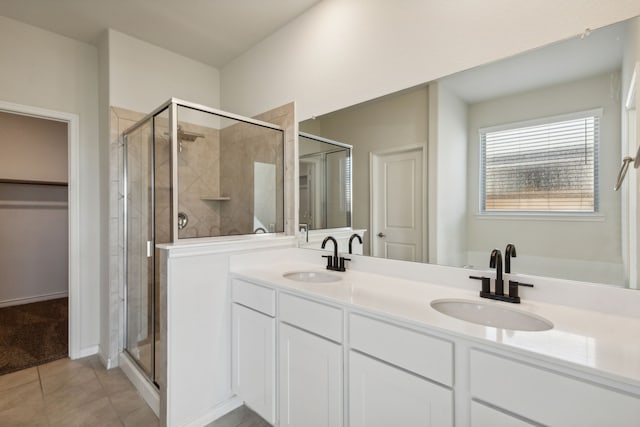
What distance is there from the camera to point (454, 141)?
153 cm

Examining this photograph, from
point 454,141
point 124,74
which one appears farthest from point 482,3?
point 124,74

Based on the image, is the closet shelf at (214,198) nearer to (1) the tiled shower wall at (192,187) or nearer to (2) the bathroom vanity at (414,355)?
(1) the tiled shower wall at (192,187)

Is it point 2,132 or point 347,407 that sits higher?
point 2,132

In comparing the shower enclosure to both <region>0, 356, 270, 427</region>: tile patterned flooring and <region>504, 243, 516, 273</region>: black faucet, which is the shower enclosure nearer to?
<region>0, 356, 270, 427</region>: tile patterned flooring

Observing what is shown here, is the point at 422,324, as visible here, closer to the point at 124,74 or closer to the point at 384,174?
the point at 384,174

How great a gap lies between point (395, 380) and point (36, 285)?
4.95 m

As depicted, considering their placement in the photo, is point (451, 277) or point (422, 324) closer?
point (422, 324)

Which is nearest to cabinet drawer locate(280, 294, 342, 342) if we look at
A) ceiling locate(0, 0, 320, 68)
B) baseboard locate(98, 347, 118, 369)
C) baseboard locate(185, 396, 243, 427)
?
baseboard locate(185, 396, 243, 427)

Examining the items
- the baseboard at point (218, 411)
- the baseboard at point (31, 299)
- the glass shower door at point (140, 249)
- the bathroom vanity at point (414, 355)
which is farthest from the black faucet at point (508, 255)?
the baseboard at point (31, 299)

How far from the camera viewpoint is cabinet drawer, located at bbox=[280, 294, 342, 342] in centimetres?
132

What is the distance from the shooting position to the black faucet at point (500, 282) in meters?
1.27

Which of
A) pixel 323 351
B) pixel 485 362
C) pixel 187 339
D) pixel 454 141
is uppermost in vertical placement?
pixel 454 141

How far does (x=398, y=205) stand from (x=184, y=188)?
1.54 metres

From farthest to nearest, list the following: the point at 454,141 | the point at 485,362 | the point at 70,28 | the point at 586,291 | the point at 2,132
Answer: the point at 2,132 < the point at 70,28 < the point at 454,141 < the point at 586,291 < the point at 485,362
